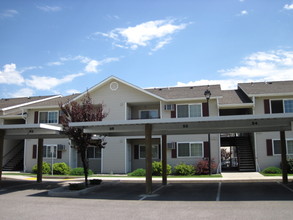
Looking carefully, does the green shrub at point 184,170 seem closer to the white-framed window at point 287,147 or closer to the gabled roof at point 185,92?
the gabled roof at point 185,92

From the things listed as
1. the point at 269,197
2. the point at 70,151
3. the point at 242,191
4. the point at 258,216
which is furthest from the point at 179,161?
the point at 258,216

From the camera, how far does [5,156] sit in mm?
32406

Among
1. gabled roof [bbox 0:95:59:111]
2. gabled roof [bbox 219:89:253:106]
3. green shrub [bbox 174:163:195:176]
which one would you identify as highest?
gabled roof [bbox 0:95:59:111]

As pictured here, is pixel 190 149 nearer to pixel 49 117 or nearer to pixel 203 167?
pixel 203 167

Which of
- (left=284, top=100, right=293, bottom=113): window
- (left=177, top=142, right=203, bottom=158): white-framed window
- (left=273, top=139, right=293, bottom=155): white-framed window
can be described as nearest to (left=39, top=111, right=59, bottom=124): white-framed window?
(left=177, top=142, right=203, bottom=158): white-framed window

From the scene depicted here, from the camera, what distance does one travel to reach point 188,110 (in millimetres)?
27484

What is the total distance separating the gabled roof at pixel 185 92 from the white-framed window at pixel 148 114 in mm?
1690

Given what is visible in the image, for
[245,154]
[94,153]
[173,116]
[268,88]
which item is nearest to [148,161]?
[173,116]

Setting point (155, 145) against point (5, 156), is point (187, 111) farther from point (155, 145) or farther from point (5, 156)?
point (5, 156)

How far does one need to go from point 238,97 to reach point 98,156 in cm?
1406

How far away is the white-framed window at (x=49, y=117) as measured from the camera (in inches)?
1203

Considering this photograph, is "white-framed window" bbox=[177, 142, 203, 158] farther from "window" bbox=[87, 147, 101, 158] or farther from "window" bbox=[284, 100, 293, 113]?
"window" bbox=[87, 147, 101, 158]

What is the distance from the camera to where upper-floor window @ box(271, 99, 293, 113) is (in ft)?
85.0

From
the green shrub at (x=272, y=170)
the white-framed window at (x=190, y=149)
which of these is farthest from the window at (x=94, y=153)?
the green shrub at (x=272, y=170)
